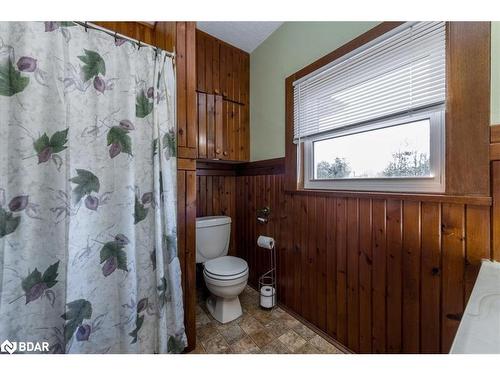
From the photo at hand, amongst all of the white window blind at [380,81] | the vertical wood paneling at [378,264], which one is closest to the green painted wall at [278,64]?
the white window blind at [380,81]

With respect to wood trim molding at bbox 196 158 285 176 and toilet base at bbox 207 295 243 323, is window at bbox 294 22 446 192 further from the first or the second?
toilet base at bbox 207 295 243 323

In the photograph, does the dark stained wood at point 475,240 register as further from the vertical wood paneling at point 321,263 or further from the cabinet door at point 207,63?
the cabinet door at point 207,63

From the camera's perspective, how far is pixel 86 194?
966 mm

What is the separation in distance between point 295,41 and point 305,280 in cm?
184

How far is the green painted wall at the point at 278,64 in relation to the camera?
52.5 inches

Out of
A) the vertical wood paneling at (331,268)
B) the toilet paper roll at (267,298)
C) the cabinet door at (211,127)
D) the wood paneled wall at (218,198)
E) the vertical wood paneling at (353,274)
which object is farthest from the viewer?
the wood paneled wall at (218,198)

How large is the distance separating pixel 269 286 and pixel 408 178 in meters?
1.31

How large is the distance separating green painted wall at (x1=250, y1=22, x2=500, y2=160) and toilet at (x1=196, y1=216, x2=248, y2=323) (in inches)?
32.3

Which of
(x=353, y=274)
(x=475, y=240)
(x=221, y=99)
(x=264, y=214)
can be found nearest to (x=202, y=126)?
(x=221, y=99)

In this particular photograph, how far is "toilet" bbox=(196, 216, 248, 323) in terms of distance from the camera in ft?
4.90

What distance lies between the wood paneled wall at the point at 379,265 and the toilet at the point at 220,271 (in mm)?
401

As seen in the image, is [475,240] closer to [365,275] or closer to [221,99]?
[365,275]
